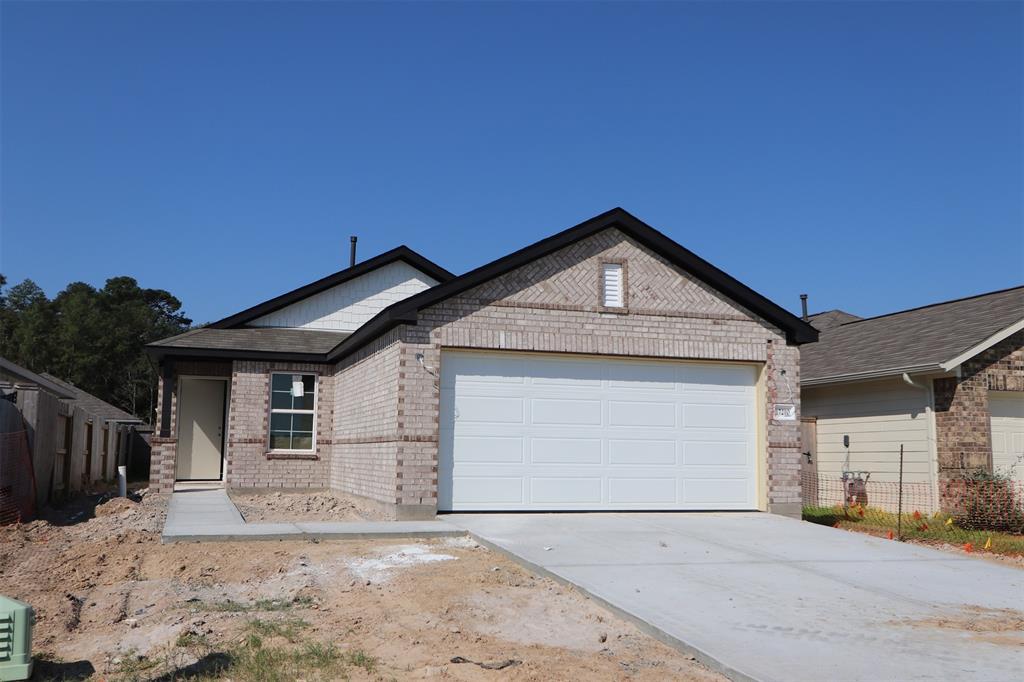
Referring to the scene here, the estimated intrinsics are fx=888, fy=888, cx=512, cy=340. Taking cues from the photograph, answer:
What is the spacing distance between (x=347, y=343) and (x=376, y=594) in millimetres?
9100

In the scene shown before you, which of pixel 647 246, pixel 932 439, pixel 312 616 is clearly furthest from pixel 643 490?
pixel 312 616

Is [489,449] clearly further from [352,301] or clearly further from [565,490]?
[352,301]

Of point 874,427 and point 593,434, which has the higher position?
point 874,427

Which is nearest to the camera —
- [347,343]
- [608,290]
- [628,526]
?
[628,526]

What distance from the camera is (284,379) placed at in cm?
1958

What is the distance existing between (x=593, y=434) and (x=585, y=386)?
2.57ft

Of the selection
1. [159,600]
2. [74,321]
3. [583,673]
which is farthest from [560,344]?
[74,321]

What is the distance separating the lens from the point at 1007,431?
655 inches

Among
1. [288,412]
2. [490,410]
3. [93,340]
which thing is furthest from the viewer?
[93,340]

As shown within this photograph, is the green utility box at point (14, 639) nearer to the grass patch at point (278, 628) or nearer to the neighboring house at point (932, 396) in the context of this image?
the grass patch at point (278, 628)

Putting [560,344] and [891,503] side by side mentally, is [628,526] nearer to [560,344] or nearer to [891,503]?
[560,344]

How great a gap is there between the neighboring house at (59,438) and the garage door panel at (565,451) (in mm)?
8091

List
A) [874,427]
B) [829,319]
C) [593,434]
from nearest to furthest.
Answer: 1. [593,434]
2. [874,427]
3. [829,319]

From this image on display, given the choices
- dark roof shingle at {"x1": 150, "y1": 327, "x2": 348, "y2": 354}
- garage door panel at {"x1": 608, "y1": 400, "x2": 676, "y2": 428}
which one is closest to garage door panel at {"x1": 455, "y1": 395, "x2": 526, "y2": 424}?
garage door panel at {"x1": 608, "y1": 400, "x2": 676, "y2": 428}
